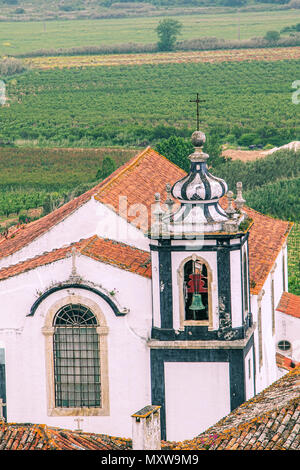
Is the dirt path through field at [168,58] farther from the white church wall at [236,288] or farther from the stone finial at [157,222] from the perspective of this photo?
the white church wall at [236,288]

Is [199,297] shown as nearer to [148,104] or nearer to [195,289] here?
[195,289]

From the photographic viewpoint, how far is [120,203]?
36531 millimetres

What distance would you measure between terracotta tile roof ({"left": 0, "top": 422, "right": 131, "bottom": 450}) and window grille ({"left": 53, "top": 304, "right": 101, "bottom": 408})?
5582 millimetres

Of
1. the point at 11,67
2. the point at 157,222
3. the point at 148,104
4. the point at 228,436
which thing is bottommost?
the point at 228,436

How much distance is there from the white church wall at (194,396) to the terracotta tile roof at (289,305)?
318 inches

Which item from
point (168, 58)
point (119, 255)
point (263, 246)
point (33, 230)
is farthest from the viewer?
point (168, 58)

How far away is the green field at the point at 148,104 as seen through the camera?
127 metres

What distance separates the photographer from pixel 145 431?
2592 cm

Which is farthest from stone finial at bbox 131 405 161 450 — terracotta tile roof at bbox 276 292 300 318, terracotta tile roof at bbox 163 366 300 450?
terracotta tile roof at bbox 276 292 300 318

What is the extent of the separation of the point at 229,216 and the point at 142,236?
12.0 ft

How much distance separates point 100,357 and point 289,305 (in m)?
10.2

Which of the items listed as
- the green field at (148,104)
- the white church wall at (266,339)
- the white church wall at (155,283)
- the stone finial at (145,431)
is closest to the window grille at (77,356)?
the white church wall at (155,283)

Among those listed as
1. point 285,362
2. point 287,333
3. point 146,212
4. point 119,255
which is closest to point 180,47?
point 287,333

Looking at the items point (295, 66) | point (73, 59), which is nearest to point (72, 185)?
point (295, 66)
